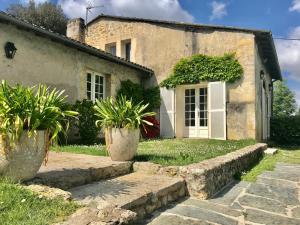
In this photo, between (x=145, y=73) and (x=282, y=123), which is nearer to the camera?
(x=145, y=73)

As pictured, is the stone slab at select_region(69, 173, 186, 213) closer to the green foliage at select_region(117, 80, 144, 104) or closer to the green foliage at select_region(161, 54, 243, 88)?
the green foliage at select_region(117, 80, 144, 104)

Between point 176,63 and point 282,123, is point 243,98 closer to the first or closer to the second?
point 176,63

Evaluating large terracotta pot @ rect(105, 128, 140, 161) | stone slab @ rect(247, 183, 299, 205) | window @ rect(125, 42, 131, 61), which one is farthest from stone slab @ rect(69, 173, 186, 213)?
window @ rect(125, 42, 131, 61)

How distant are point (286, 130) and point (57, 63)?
10.6 meters

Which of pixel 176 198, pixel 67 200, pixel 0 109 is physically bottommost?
pixel 176 198

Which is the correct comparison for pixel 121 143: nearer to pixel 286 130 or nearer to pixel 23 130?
pixel 23 130

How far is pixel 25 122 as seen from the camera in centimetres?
304

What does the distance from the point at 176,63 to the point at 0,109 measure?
988 centimetres

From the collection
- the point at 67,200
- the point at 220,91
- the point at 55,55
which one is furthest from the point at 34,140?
the point at 220,91

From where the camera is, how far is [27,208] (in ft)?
8.00

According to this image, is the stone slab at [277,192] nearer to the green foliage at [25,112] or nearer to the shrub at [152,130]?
the green foliage at [25,112]

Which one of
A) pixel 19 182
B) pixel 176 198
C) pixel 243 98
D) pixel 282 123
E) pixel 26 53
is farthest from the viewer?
pixel 282 123

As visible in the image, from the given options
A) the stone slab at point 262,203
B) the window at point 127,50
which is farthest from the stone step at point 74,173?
the window at point 127,50

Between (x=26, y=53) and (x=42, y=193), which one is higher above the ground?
(x=26, y=53)
